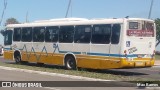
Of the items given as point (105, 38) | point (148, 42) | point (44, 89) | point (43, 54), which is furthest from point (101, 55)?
point (44, 89)

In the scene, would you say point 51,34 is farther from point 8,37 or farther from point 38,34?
point 8,37

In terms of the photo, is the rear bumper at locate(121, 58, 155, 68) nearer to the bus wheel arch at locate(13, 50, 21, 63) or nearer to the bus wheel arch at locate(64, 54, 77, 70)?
the bus wheel arch at locate(64, 54, 77, 70)

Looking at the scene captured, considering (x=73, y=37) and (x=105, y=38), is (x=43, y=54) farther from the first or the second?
(x=105, y=38)

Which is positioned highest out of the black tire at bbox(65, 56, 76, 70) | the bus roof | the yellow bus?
the bus roof

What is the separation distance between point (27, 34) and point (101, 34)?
25.5ft

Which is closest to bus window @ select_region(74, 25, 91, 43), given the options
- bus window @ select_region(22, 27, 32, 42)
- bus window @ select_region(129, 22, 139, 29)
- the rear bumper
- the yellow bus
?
the yellow bus

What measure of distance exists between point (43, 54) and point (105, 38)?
635cm

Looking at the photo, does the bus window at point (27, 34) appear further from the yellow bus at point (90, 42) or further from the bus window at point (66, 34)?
the bus window at point (66, 34)

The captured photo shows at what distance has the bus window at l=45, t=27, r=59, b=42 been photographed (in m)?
26.5

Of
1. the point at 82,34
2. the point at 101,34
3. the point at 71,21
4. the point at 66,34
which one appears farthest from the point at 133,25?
the point at 66,34

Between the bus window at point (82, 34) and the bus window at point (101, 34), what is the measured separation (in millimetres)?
448

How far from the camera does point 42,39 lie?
2770 cm

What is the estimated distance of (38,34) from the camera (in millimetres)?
28188

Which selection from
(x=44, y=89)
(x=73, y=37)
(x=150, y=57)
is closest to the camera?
(x=44, y=89)
